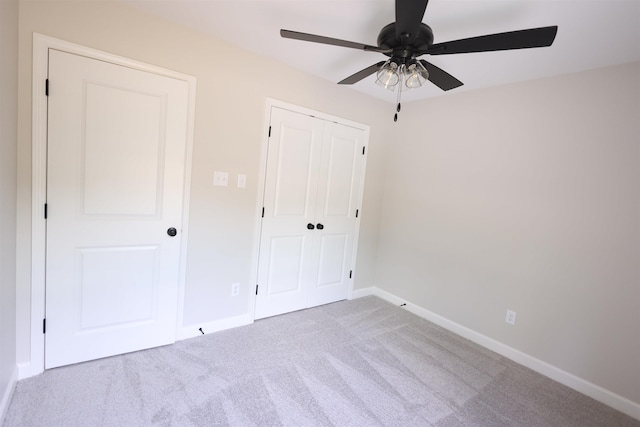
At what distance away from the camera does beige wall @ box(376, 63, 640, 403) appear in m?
2.04

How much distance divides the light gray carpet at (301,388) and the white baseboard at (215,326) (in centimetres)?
6

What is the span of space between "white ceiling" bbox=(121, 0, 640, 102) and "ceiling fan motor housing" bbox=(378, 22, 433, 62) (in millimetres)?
223

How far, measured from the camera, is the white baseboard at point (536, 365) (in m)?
2.02

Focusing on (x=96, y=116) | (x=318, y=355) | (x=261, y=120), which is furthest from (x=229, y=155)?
(x=318, y=355)

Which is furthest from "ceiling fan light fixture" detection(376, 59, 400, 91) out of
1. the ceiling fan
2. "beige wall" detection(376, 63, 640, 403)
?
"beige wall" detection(376, 63, 640, 403)

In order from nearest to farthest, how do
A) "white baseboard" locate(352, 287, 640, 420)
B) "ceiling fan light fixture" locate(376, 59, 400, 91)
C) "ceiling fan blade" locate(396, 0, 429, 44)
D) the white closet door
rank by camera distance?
"ceiling fan blade" locate(396, 0, 429, 44) → "ceiling fan light fixture" locate(376, 59, 400, 91) → "white baseboard" locate(352, 287, 640, 420) → the white closet door

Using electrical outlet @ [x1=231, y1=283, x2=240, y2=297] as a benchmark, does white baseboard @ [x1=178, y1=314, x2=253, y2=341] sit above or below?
below

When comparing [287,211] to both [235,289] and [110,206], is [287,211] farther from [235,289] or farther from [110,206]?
[110,206]

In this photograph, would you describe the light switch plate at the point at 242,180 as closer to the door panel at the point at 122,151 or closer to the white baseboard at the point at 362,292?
the door panel at the point at 122,151

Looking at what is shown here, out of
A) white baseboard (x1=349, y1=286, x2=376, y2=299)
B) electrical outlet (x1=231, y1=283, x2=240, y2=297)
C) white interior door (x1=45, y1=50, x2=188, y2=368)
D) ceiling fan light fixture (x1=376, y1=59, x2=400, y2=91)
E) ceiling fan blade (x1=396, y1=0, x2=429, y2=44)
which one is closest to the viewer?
ceiling fan blade (x1=396, y1=0, x2=429, y2=44)

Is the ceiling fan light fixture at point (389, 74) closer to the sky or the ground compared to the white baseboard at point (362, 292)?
closer to the sky

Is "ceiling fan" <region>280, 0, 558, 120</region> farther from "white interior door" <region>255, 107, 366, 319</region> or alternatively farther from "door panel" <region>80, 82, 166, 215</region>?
"door panel" <region>80, 82, 166, 215</region>

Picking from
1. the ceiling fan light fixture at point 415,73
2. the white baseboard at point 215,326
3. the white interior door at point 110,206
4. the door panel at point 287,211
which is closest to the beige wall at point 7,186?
the white interior door at point 110,206

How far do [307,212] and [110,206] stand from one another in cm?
167
